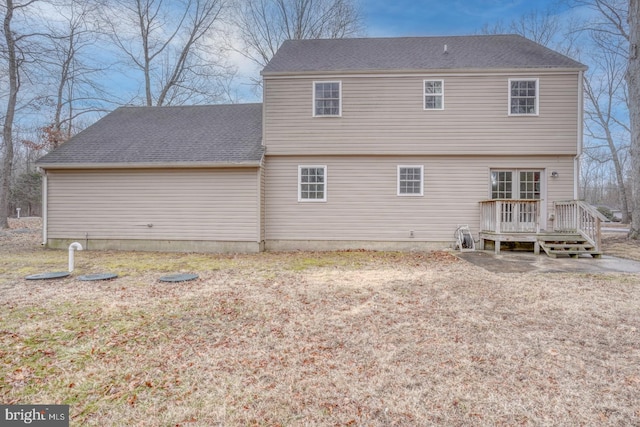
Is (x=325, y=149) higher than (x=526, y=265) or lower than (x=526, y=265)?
higher

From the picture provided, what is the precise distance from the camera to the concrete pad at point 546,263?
7.03 m

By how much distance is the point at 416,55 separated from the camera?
11.1m

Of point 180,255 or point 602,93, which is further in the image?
point 602,93

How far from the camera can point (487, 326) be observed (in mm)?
4016

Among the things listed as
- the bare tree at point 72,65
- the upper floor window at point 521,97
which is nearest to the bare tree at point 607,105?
the upper floor window at point 521,97

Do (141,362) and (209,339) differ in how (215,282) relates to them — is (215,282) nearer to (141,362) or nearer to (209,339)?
(209,339)

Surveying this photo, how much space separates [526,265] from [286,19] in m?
18.4

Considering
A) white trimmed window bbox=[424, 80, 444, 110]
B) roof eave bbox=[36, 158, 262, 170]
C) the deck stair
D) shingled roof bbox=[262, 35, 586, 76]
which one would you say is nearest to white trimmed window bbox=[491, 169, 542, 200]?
the deck stair

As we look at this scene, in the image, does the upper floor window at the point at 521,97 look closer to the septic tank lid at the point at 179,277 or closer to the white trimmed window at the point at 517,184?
the white trimmed window at the point at 517,184

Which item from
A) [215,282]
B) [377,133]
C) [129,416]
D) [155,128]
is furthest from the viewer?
[155,128]

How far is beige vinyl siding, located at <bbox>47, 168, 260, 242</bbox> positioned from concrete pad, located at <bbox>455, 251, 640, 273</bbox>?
21.7 ft

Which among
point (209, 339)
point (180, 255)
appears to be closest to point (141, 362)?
point (209, 339)

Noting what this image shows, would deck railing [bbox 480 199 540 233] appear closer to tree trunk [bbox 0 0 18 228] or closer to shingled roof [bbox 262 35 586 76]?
shingled roof [bbox 262 35 586 76]

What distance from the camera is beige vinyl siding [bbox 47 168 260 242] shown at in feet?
33.7
